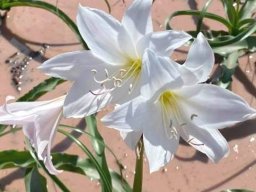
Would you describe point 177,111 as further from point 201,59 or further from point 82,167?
point 82,167

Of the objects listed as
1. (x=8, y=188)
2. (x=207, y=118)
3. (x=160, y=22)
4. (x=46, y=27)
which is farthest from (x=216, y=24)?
(x=207, y=118)

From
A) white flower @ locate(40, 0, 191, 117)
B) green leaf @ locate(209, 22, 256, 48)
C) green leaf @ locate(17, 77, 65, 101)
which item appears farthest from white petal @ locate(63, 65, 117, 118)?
green leaf @ locate(209, 22, 256, 48)

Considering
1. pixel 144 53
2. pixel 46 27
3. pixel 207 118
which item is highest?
pixel 144 53

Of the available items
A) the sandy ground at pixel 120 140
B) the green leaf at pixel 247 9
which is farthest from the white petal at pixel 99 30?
the green leaf at pixel 247 9

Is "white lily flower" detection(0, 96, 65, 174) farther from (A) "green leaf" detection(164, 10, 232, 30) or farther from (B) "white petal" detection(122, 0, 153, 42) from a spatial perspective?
(A) "green leaf" detection(164, 10, 232, 30)

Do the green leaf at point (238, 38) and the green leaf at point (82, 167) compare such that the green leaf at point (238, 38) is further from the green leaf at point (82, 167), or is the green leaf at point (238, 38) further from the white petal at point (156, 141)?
the white petal at point (156, 141)

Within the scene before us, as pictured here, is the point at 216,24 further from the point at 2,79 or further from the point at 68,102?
the point at 68,102
